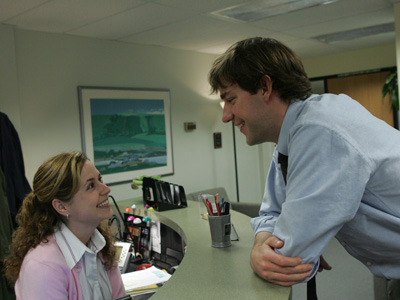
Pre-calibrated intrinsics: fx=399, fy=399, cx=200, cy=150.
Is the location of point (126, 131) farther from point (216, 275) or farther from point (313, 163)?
point (313, 163)

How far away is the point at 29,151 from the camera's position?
3.82m

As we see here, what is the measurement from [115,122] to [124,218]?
80.9 inches

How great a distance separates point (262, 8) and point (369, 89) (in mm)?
3357

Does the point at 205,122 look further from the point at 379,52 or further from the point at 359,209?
the point at 359,209

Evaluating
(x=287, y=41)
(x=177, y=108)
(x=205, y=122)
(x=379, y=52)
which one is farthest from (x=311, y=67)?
(x=177, y=108)

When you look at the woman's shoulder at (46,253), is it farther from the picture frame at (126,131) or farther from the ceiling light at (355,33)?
the ceiling light at (355,33)

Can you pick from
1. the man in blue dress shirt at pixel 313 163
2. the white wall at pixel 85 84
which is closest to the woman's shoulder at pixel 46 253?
the man in blue dress shirt at pixel 313 163

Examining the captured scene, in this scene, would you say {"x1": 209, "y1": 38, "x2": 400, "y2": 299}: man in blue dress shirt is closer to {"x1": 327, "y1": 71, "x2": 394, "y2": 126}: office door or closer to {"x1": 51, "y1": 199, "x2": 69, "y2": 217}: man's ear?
{"x1": 51, "y1": 199, "x2": 69, "y2": 217}: man's ear

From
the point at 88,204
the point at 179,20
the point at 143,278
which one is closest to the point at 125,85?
the point at 179,20

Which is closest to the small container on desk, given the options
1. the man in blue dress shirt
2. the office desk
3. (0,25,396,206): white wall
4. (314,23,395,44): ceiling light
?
the office desk

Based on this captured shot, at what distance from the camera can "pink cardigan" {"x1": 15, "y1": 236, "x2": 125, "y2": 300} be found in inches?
53.7

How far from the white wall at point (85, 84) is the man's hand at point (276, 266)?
3138 millimetres

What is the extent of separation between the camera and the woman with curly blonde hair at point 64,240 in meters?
1.40

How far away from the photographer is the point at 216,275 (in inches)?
49.9
